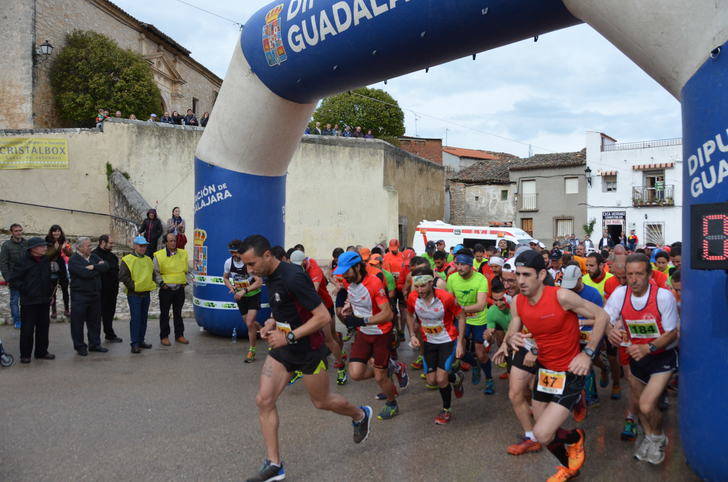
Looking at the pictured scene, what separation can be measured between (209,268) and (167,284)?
2.38 feet

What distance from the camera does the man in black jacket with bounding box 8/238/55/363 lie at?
7754 mm

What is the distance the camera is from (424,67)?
6988 mm

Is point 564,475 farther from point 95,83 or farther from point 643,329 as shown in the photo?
point 95,83

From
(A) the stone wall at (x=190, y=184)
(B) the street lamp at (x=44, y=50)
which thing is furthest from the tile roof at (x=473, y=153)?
(B) the street lamp at (x=44, y=50)

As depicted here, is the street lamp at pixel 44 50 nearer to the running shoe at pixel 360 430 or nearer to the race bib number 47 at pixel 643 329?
the running shoe at pixel 360 430

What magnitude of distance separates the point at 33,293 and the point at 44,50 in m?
20.8

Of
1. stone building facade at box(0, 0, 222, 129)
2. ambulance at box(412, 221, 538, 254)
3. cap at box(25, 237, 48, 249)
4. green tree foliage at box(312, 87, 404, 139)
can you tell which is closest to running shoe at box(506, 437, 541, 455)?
cap at box(25, 237, 48, 249)

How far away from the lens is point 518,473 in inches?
176

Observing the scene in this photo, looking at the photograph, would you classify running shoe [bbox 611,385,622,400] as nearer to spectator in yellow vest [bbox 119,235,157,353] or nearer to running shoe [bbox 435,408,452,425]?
running shoe [bbox 435,408,452,425]

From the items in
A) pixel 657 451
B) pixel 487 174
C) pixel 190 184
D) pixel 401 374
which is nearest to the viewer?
pixel 657 451

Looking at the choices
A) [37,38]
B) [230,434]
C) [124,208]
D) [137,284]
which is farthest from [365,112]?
[230,434]

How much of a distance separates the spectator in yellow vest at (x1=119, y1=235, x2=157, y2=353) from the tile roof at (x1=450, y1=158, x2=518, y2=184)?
34097 mm

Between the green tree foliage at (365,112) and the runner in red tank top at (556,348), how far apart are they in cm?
3356

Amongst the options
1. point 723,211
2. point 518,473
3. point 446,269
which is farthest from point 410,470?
point 446,269
